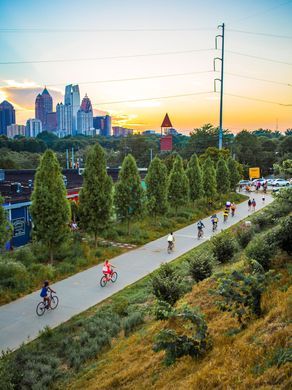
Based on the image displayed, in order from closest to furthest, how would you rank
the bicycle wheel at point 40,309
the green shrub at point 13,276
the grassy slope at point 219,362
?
1. the grassy slope at point 219,362
2. the bicycle wheel at point 40,309
3. the green shrub at point 13,276

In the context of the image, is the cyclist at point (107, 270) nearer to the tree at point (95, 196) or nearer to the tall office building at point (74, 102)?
the tree at point (95, 196)

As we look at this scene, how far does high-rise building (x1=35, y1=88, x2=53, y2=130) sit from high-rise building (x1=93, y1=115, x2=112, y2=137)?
75.3ft

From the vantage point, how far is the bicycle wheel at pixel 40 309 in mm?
12914

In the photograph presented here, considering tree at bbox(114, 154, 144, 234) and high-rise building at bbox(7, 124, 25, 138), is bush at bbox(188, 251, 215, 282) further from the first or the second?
high-rise building at bbox(7, 124, 25, 138)

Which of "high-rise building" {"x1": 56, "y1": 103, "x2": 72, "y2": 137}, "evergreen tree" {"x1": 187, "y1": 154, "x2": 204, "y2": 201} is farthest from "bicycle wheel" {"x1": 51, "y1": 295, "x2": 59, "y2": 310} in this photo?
"high-rise building" {"x1": 56, "y1": 103, "x2": 72, "y2": 137}

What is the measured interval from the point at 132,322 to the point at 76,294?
442 centimetres

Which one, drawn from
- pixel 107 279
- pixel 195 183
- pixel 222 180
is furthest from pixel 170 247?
pixel 222 180

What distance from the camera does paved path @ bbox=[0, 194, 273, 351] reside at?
38.7 feet

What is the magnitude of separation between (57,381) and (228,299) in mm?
4400

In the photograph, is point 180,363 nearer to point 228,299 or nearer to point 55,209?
point 228,299

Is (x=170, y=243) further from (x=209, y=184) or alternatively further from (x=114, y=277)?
(x=209, y=184)

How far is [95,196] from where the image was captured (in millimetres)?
20625

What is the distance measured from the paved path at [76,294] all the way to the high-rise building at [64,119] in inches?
6349

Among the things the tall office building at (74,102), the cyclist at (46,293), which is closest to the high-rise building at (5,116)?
the tall office building at (74,102)
